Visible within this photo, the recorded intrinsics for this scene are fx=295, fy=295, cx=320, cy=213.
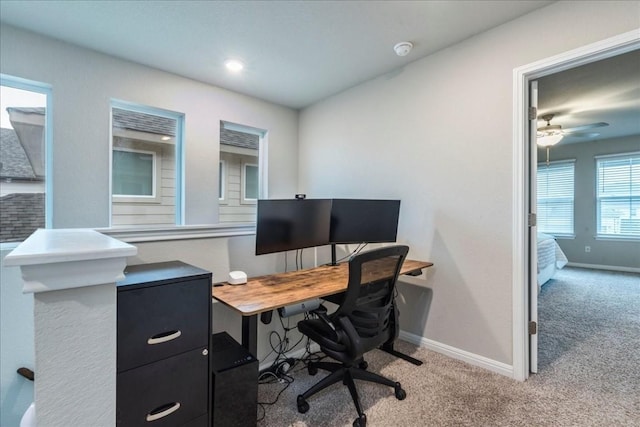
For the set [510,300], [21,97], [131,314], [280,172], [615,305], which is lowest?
[615,305]

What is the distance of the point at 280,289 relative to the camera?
182 cm

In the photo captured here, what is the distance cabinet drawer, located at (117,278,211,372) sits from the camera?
1.19 meters

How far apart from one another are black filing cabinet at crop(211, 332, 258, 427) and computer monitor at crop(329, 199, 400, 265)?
120cm

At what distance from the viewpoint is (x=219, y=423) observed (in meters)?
1.45

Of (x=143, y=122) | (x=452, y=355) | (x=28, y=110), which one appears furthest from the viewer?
(x=143, y=122)

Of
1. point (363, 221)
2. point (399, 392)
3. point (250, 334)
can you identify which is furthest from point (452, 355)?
point (250, 334)

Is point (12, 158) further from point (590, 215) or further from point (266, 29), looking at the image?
point (590, 215)

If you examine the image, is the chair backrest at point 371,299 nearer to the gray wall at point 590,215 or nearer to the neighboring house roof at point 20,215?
the neighboring house roof at point 20,215

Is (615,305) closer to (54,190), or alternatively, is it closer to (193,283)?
(193,283)

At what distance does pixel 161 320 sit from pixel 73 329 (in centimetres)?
67

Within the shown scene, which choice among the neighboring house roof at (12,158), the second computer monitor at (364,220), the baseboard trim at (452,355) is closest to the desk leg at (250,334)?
the baseboard trim at (452,355)

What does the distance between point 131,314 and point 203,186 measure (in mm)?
2013

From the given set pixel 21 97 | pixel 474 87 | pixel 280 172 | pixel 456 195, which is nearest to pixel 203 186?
pixel 280 172

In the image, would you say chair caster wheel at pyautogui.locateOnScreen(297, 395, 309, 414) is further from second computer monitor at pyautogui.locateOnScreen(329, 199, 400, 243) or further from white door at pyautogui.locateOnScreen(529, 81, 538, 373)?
white door at pyautogui.locateOnScreen(529, 81, 538, 373)
